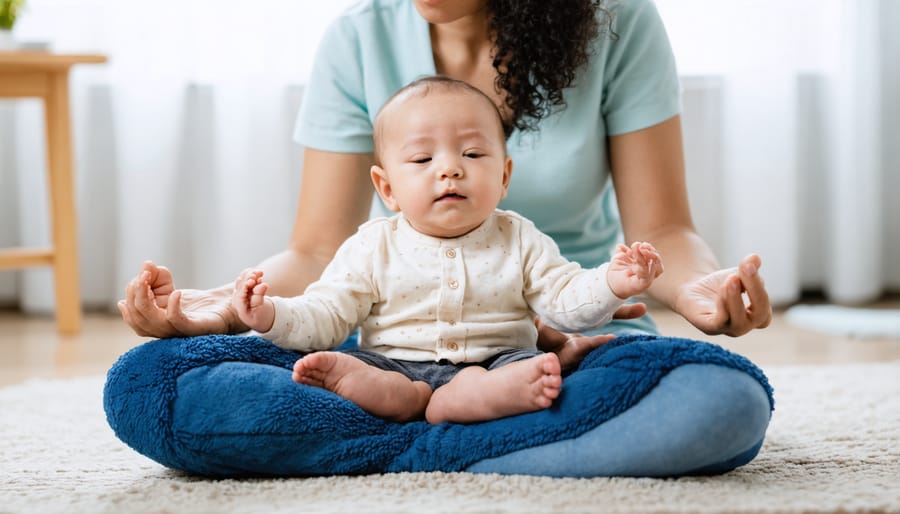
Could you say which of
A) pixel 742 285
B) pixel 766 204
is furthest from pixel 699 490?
pixel 766 204

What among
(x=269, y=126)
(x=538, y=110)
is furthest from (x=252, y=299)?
(x=269, y=126)

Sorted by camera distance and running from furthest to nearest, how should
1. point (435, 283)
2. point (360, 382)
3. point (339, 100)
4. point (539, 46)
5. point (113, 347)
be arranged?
1. point (113, 347)
2. point (339, 100)
3. point (539, 46)
4. point (435, 283)
5. point (360, 382)

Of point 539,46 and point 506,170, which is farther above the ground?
point 539,46

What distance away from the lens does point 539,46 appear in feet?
5.05

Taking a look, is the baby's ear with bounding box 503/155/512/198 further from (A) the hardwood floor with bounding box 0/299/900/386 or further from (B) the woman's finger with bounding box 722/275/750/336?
(A) the hardwood floor with bounding box 0/299/900/386

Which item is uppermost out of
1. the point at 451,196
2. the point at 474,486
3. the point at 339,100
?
the point at 339,100

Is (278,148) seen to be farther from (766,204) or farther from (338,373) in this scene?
(338,373)

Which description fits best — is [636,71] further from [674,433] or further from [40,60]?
[40,60]

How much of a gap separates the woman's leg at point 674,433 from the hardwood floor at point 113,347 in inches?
45.7

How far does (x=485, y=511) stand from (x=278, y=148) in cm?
214

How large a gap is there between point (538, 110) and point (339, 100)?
31cm

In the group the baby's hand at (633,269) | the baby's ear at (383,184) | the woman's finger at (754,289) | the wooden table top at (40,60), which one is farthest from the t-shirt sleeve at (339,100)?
the wooden table top at (40,60)

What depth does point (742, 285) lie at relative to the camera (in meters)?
1.15

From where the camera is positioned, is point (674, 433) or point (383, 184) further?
point (383, 184)
